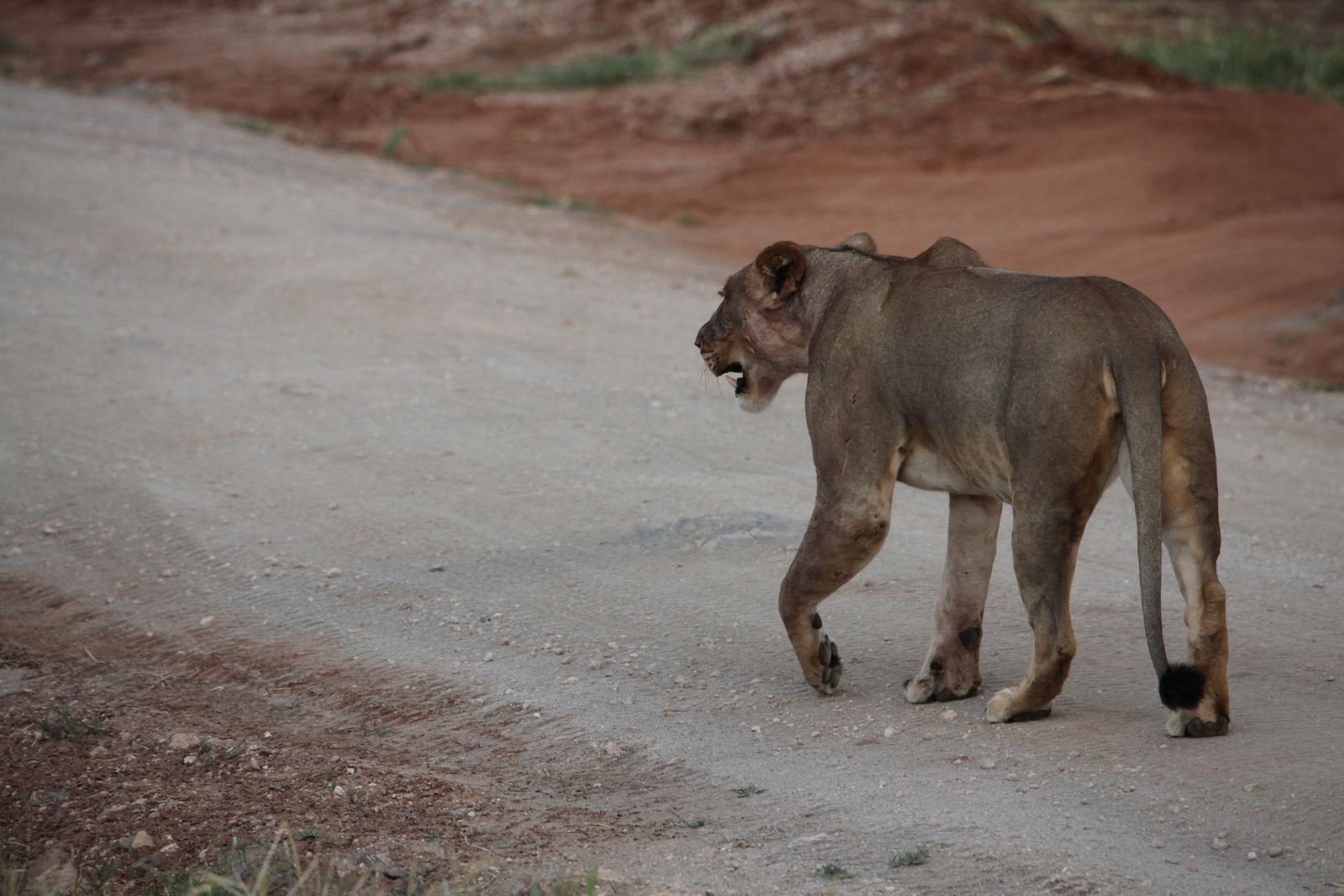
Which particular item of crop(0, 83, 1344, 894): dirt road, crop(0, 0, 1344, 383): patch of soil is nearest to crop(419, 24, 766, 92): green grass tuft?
crop(0, 0, 1344, 383): patch of soil

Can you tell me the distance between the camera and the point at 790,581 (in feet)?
15.2

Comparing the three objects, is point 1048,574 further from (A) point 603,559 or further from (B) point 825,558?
(A) point 603,559

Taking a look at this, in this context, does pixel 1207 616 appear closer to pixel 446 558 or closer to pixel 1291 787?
pixel 1291 787

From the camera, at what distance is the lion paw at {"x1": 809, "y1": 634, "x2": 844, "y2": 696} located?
4821 mm

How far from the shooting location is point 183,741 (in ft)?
15.8

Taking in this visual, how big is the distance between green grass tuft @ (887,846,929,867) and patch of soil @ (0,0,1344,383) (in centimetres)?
848

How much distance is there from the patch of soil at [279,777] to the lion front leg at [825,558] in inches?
29.2

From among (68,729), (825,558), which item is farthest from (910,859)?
(68,729)

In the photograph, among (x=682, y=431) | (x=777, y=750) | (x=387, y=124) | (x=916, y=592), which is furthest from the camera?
(x=387, y=124)

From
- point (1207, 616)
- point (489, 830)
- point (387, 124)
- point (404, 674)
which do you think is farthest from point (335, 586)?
point (387, 124)

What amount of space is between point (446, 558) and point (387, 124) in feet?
52.1

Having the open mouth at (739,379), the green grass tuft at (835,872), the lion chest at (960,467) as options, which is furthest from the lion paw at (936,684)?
the open mouth at (739,379)

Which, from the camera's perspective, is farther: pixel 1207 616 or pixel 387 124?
pixel 387 124

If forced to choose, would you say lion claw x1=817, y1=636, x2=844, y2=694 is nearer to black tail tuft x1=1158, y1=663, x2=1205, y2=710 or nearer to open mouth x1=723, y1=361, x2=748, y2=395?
open mouth x1=723, y1=361, x2=748, y2=395
